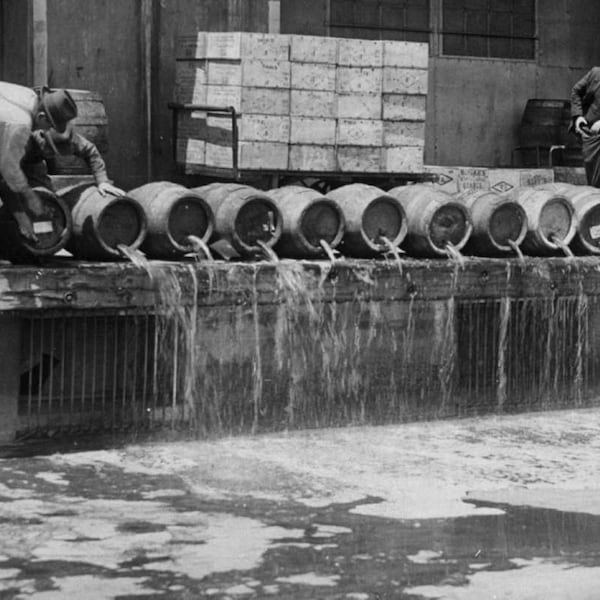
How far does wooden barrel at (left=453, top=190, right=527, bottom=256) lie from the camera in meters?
13.0

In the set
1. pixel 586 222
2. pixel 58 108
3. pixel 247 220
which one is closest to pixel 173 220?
pixel 247 220

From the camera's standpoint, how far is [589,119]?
50.8 ft

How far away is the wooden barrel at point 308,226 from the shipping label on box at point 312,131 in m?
4.48

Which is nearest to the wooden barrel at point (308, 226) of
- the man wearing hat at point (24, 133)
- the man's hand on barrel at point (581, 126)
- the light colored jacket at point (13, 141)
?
the man wearing hat at point (24, 133)

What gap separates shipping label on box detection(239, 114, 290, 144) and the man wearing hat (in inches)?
210

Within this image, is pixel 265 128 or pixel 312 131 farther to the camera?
pixel 312 131

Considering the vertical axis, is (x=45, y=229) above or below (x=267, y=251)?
above

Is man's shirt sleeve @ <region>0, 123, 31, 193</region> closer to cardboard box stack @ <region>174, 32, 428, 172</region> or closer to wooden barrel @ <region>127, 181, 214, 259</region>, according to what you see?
wooden barrel @ <region>127, 181, 214, 259</region>

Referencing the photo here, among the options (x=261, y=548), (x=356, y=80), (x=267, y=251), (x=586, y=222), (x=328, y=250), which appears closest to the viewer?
(x=261, y=548)

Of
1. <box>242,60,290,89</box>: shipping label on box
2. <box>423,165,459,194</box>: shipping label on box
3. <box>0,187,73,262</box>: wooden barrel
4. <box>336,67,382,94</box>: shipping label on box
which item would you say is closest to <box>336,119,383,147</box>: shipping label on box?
<box>336,67,382,94</box>: shipping label on box

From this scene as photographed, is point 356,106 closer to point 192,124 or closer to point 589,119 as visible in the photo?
point 192,124

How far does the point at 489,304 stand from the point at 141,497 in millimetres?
4231

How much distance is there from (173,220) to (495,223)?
283 centimetres

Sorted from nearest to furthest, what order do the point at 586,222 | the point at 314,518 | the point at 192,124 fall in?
the point at 314,518
the point at 586,222
the point at 192,124
